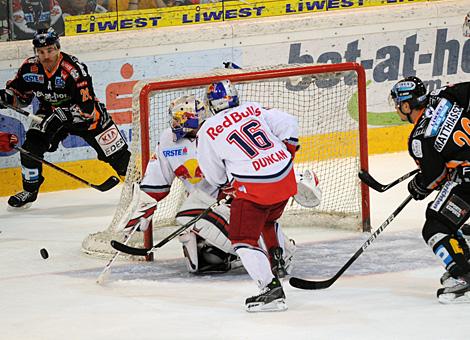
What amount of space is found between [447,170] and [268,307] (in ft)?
2.91

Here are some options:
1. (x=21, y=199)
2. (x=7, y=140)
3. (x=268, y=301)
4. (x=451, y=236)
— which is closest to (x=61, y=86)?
(x=7, y=140)

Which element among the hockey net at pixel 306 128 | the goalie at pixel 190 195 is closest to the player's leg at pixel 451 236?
the goalie at pixel 190 195

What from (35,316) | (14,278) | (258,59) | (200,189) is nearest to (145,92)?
(200,189)

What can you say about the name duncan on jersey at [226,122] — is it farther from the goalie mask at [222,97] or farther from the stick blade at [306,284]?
the stick blade at [306,284]

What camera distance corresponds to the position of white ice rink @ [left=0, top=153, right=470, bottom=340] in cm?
433

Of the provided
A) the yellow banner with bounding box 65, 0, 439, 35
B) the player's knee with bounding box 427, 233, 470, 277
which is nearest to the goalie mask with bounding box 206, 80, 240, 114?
the player's knee with bounding box 427, 233, 470, 277

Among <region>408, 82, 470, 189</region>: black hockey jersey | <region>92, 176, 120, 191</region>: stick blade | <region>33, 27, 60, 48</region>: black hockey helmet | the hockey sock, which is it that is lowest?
<region>92, 176, 120, 191</region>: stick blade

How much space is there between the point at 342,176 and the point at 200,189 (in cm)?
156

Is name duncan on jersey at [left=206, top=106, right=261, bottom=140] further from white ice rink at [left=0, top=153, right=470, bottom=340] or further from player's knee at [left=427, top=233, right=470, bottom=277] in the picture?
player's knee at [left=427, top=233, right=470, bottom=277]

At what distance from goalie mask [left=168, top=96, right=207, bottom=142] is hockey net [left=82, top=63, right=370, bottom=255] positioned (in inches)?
14.5

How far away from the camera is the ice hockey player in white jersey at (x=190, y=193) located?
17.6 ft

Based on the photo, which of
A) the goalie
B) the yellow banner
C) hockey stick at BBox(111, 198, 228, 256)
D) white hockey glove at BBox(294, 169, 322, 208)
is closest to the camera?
hockey stick at BBox(111, 198, 228, 256)

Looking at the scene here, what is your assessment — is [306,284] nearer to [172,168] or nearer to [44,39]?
[172,168]

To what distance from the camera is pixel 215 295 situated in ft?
16.4
